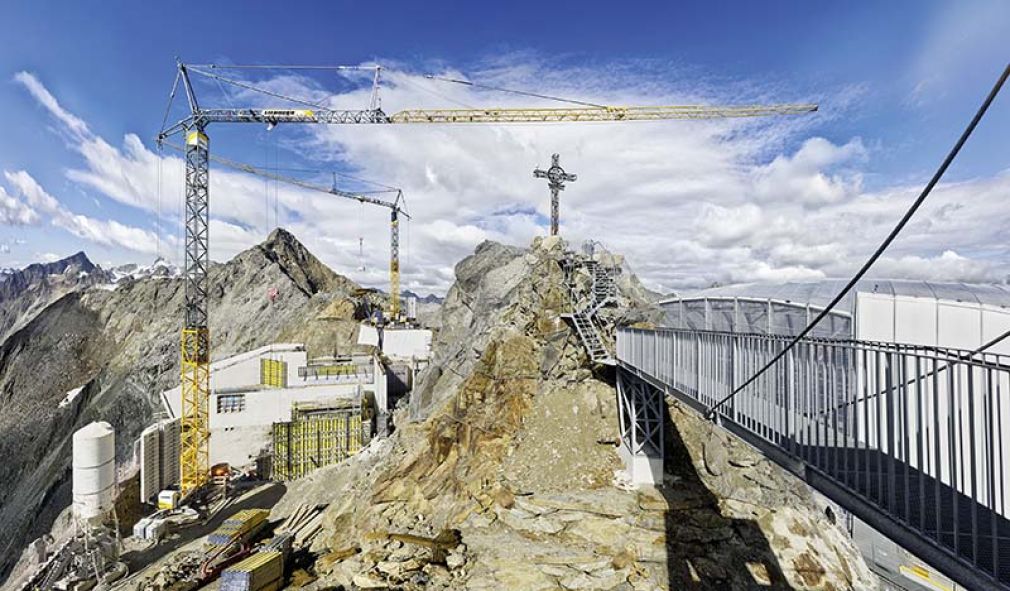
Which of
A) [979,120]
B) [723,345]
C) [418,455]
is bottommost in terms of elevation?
[418,455]

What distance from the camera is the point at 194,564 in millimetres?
16281

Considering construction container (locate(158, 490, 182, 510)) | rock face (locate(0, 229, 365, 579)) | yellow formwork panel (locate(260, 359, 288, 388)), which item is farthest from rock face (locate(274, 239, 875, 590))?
rock face (locate(0, 229, 365, 579))

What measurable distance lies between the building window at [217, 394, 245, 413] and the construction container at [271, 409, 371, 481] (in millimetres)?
3921

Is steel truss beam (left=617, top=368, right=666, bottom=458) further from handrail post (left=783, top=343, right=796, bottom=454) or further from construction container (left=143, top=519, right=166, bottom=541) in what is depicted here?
construction container (left=143, top=519, right=166, bottom=541)

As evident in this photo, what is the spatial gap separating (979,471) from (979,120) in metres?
4.49

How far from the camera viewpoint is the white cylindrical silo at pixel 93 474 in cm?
1833

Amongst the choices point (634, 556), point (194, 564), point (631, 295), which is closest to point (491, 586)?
point (634, 556)

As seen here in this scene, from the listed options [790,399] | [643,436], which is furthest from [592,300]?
[790,399]

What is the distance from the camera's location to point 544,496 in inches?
697

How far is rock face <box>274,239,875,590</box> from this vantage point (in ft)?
47.9

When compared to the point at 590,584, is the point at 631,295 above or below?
above

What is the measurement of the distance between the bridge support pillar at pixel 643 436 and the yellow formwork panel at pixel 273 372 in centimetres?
2540

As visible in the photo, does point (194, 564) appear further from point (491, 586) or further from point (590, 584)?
point (590, 584)

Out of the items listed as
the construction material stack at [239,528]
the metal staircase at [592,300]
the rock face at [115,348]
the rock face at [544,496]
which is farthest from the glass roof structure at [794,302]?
the rock face at [115,348]
